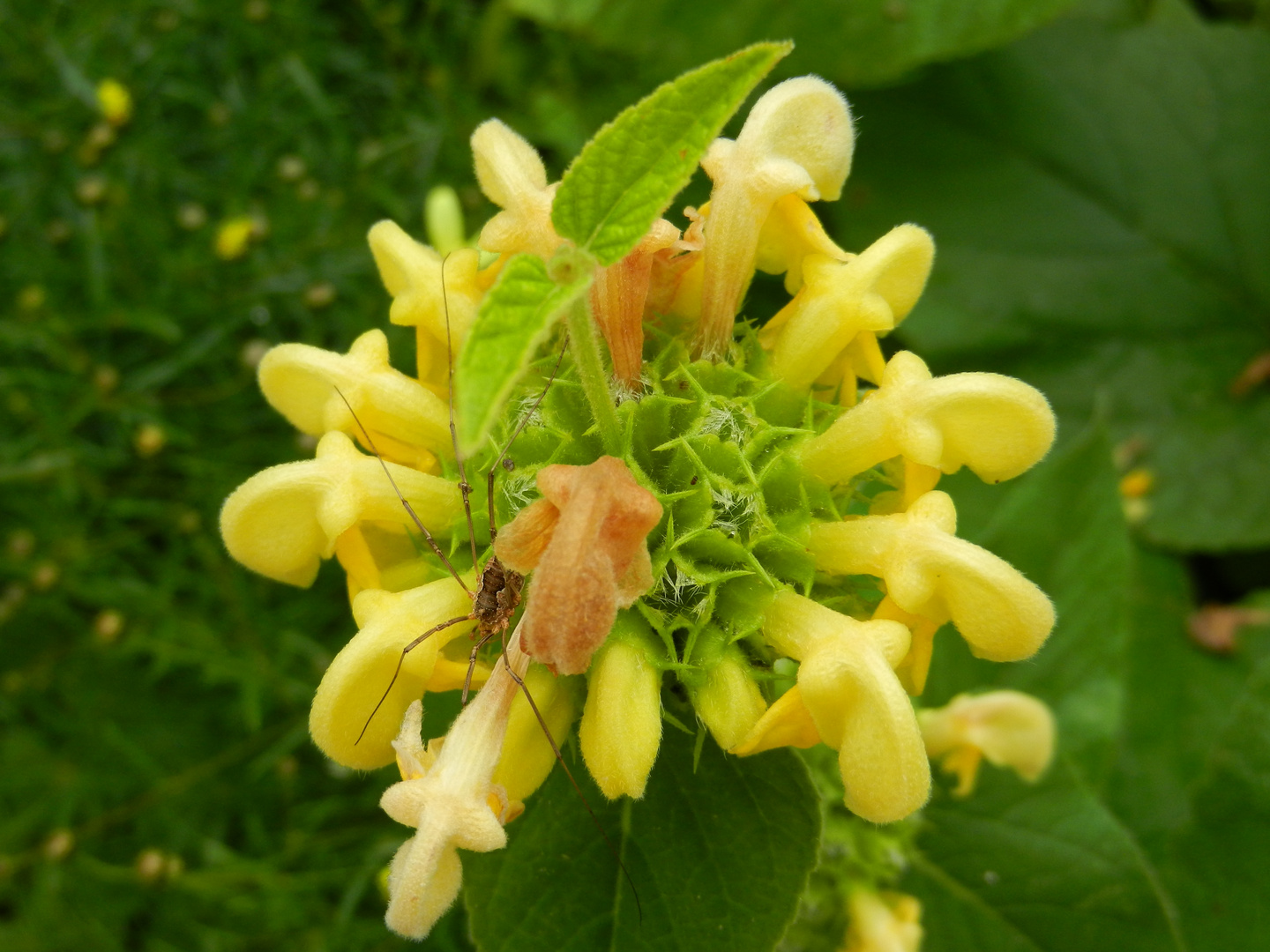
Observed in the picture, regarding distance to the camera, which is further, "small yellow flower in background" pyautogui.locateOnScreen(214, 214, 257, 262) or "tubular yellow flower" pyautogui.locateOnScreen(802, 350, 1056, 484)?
"small yellow flower in background" pyautogui.locateOnScreen(214, 214, 257, 262)

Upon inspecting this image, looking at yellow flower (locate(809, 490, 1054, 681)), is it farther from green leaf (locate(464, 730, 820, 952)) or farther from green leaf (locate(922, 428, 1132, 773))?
green leaf (locate(922, 428, 1132, 773))

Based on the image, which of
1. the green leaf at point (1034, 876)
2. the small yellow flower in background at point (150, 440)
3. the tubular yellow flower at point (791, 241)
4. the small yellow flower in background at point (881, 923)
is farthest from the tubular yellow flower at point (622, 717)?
the small yellow flower in background at point (150, 440)

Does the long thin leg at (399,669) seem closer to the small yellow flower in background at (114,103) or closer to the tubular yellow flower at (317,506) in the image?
the tubular yellow flower at (317,506)

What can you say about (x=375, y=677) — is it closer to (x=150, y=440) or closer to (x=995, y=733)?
(x=995, y=733)

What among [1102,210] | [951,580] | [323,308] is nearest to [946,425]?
[951,580]

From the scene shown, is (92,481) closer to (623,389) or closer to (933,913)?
(623,389)

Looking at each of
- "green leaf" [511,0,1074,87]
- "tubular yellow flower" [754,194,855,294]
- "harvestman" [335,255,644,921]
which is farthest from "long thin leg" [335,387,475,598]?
"green leaf" [511,0,1074,87]
